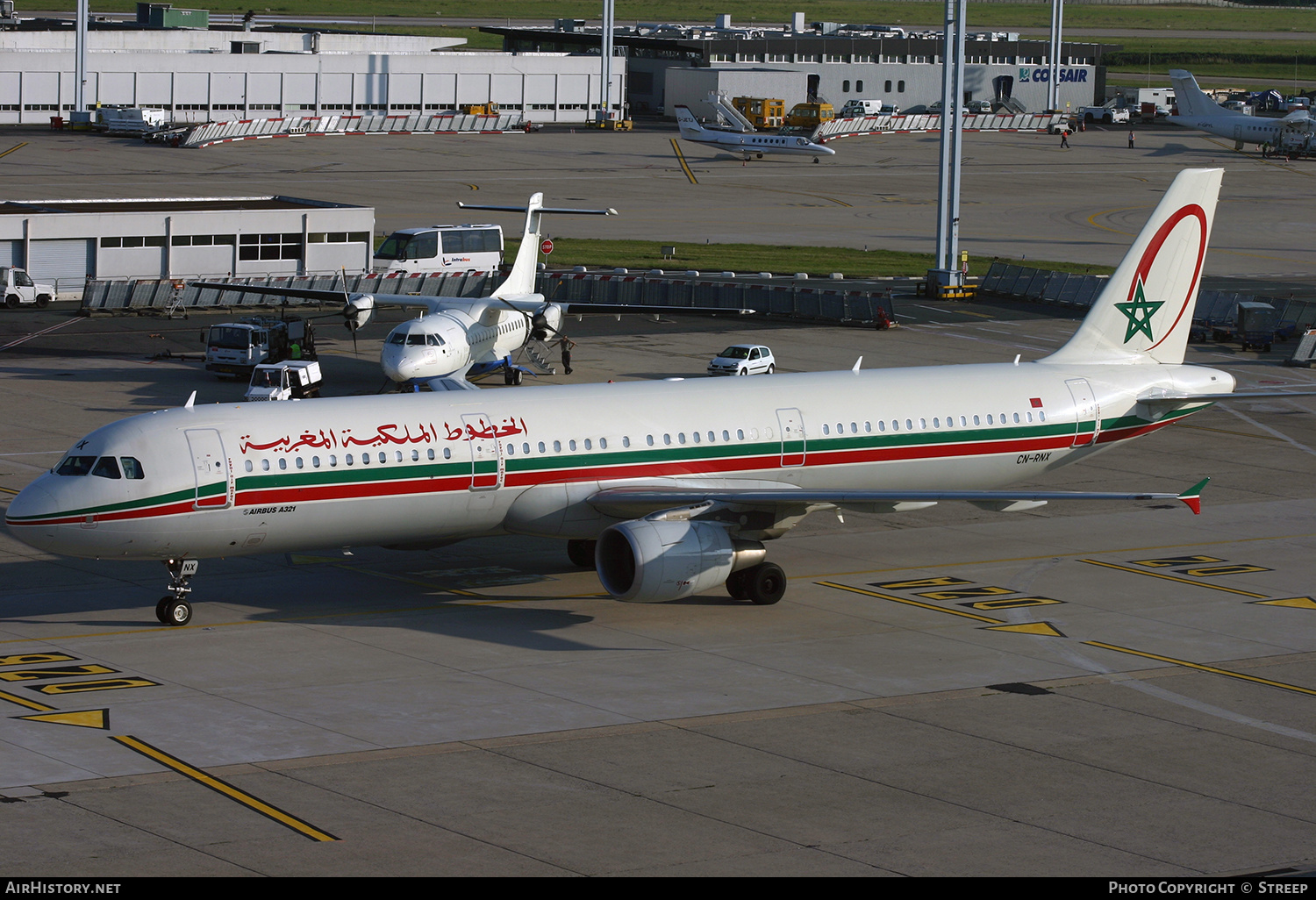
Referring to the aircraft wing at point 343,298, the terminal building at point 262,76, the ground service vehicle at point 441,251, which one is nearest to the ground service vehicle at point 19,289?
the ground service vehicle at point 441,251

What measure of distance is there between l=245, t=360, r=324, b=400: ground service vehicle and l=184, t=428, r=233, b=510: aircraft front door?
24.4 m

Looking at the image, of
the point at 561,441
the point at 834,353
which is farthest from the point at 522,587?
the point at 834,353

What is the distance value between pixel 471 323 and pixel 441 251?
26072 millimetres

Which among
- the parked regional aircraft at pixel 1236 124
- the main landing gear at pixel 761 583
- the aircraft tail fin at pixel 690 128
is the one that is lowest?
the main landing gear at pixel 761 583

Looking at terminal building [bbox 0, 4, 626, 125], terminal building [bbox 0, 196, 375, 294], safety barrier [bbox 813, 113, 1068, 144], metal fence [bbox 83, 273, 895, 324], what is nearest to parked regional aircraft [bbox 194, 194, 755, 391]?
→ metal fence [bbox 83, 273, 895, 324]

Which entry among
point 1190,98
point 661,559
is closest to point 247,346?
point 661,559

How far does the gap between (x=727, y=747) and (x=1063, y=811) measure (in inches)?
217

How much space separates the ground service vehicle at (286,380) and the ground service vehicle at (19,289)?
28631 mm

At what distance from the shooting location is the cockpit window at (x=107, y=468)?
1273 inches

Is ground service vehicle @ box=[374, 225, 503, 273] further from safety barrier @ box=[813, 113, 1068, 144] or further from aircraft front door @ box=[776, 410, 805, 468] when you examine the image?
safety barrier @ box=[813, 113, 1068, 144]

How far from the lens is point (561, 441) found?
36.1m

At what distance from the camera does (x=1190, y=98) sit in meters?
167

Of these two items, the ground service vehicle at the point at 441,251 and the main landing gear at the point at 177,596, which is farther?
the ground service vehicle at the point at 441,251

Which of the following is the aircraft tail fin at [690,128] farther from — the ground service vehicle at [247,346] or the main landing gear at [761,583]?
the main landing gear at [761,583]
